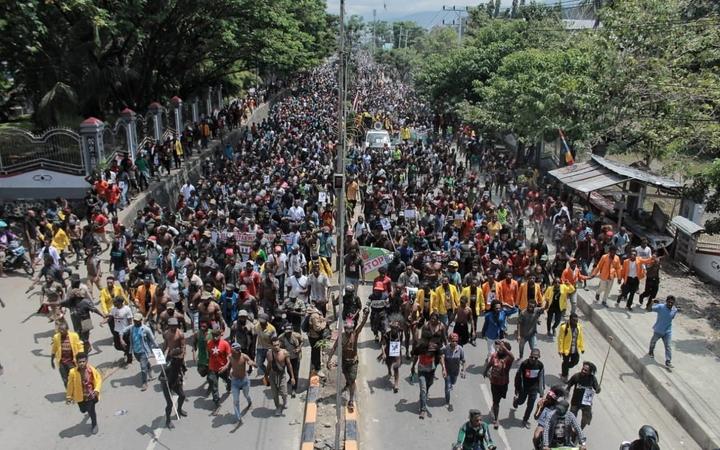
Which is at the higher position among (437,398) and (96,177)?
(96,177)

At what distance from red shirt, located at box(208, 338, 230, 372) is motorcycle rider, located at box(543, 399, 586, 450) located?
4329 mm

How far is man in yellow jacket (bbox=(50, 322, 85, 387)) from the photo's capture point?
866 cm

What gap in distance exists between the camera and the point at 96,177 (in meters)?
18.7

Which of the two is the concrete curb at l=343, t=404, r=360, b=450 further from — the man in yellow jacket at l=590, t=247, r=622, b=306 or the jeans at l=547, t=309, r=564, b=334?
the man in yellow jacket at l=590, t=247, r=622, b=306

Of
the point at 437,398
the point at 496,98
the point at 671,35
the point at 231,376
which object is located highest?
the point at 671,35

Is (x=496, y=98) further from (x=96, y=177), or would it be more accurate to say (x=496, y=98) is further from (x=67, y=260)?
(x=67, y=260)

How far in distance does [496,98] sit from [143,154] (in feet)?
46.8

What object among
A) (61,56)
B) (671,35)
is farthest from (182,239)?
(671,35)

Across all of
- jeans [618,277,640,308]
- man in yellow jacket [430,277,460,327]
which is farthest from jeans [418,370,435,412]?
jeans [618,277,640,308]

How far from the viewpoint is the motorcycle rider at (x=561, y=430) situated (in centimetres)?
700

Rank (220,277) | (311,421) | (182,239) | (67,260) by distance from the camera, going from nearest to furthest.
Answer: (311,421)
(220,277)
(182,239)
(67,260)

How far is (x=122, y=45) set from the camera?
993 inches

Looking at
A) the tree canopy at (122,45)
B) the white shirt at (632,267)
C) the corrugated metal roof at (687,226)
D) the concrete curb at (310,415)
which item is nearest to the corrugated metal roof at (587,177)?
the corrugated metal roof at (687,226)

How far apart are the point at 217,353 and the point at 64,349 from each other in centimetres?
209
